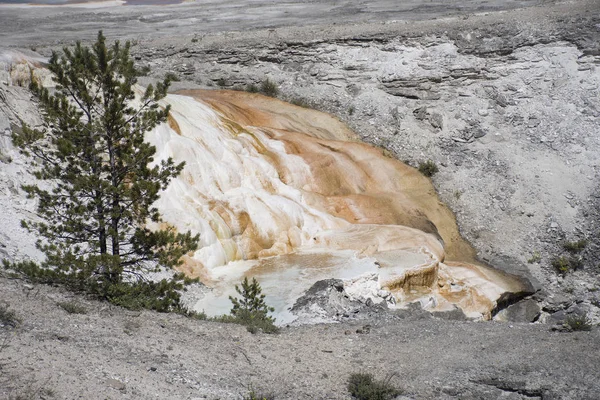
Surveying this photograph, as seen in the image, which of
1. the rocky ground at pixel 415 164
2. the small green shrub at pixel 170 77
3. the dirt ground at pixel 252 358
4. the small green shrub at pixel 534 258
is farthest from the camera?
the small green shrub at pixel 534 258

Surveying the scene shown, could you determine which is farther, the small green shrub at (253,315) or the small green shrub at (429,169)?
the small green shrub at (429,169)

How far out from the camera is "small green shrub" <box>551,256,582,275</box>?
1962cm

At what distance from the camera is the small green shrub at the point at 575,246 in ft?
65.9

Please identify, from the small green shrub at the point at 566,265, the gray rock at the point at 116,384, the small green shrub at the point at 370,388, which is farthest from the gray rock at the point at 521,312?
the gray rock at the point at 116,384

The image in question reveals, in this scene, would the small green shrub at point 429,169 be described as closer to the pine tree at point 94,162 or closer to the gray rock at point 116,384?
the pine tree at point 94,162

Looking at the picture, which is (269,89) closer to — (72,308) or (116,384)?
(72,308)

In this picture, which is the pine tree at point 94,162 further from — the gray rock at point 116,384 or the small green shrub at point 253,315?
the gray rock at point 116,384

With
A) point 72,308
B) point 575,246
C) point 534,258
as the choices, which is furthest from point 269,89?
point 72,308

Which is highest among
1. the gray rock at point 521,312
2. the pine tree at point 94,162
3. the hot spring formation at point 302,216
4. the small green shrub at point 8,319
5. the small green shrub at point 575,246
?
the pine tree at point 94,162

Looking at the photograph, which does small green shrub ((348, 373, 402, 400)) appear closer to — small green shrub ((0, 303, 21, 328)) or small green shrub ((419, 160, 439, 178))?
small green shrub ((0, 303, 21, 328))

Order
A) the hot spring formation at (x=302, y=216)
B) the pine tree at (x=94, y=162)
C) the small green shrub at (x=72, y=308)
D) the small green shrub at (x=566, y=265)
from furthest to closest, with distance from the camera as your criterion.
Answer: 1. the small green shrub at (x=566, y=265)
2. the hot spring formation at (x=302, y=216)
3. the pine tree at (x=94, y=162)
4. the small green shrub at (x=72, y=308)

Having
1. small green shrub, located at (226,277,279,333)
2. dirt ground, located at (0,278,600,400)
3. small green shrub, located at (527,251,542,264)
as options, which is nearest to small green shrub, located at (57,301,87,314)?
dirt ground, located at (0,278,600,400)

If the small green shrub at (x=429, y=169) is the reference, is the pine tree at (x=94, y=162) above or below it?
above

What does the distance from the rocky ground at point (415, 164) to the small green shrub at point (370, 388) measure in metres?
0.17
